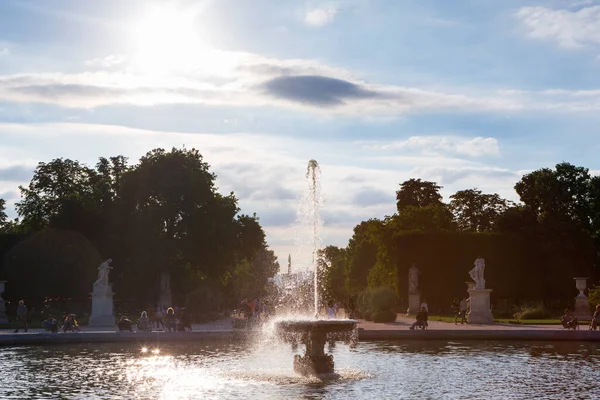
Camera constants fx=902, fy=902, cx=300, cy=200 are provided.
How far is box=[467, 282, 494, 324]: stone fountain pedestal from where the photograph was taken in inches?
1586

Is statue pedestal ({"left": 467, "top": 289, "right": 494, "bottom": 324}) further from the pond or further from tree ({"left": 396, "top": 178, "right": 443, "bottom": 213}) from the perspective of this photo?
tree ({"left": 396, "top": 178, "right": 443, "bottom": 213})

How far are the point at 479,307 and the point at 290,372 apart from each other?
1970 cm

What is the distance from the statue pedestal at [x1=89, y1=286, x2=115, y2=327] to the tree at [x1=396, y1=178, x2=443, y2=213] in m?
55.5

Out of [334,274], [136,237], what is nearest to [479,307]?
[136,237]

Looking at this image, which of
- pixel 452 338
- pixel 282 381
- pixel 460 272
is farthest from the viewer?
pixel 460 272

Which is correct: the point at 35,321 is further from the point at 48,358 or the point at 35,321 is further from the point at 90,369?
the point at 90,369

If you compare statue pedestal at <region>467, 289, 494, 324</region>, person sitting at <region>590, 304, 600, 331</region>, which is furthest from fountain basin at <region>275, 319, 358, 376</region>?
statue pedestal at <region>467, 289, 494, 324</region>

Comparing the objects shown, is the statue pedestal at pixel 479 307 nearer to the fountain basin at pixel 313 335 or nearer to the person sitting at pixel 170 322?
the person sitting at pixel 170 322

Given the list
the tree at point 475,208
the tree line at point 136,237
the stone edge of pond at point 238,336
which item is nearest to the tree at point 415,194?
the tree at point 475,208

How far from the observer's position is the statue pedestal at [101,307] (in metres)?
39.4

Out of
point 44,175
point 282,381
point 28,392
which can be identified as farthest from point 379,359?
point 44,175

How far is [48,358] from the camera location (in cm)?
2478

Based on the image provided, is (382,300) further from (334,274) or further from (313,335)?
(334,274)

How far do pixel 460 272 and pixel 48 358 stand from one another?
3470 centimetres
